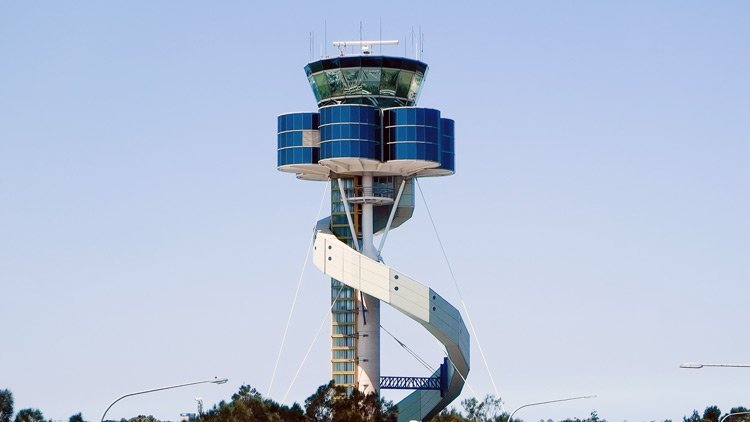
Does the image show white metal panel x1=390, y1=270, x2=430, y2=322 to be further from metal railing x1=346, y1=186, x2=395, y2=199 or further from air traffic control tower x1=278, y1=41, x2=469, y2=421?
metal railing x1=346, y1=186, x2=395, y2=199

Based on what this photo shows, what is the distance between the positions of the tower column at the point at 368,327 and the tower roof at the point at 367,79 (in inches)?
330

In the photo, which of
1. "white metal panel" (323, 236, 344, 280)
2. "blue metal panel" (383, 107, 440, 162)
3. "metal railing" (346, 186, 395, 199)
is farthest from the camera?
"metal railing" (346, 186, 395, 199)

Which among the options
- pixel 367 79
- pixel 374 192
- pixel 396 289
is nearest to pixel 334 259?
pixel 396 289

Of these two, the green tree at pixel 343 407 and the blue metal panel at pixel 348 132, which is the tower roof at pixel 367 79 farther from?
the green tree at pixel 343 407

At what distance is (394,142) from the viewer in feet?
576

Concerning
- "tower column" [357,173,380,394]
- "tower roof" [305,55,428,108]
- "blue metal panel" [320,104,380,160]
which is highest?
"tower roof" [305,55,428,108]

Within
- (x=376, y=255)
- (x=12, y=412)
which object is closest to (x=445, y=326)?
(x=376, y=255)

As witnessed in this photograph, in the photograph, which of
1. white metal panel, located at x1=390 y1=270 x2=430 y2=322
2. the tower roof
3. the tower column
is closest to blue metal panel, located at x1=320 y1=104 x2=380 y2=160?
the tower roof

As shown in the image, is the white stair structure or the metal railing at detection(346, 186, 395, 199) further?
the metal railing at detection(346, 186, 395, 199)

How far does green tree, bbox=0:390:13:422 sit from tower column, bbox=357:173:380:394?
39028mm

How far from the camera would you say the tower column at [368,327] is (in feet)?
588

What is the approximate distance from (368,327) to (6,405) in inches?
1612

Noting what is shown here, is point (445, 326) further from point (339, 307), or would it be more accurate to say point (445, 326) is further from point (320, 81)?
point (320, 81)

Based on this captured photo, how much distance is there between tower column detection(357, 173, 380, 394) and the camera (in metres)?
179
